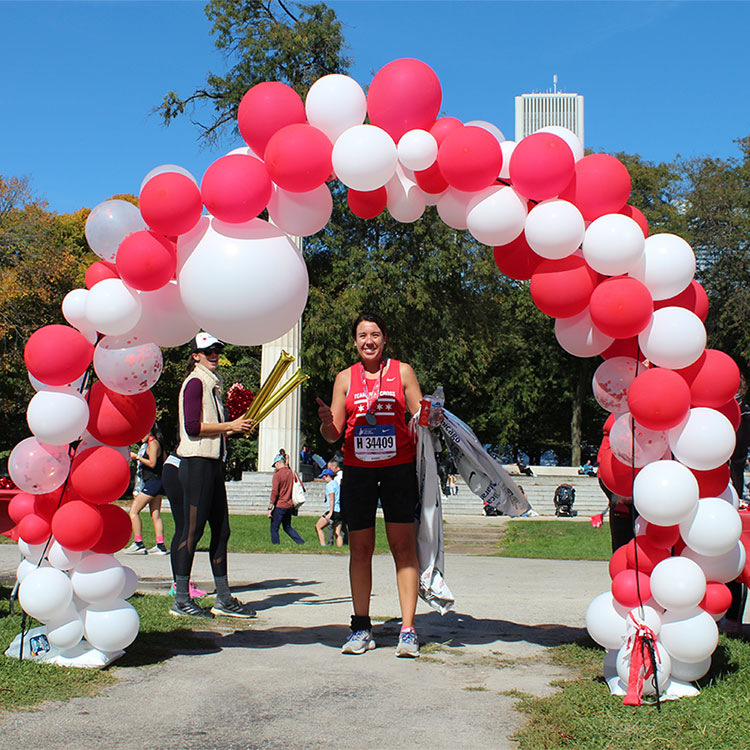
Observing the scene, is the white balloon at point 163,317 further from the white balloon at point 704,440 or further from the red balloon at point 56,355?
the white balloon at point 704,440

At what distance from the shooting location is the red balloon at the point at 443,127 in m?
4.94

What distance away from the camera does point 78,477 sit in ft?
15.8

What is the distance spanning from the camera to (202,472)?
6.33 meters

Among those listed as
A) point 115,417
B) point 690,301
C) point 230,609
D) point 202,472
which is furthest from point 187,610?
point 690,301

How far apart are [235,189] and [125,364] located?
1.15m

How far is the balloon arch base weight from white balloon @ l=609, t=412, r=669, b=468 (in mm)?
2979

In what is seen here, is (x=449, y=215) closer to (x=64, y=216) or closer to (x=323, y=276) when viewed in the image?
(x=323, y=276)

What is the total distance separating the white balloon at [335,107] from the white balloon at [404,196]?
460 millimetres

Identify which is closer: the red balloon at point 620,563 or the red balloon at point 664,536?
the red balloon at point 664,536

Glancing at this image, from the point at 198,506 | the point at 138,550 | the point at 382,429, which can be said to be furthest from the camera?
the point at 138,550

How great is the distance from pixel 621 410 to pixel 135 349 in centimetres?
268

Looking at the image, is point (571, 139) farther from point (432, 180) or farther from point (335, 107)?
point (335, 107)

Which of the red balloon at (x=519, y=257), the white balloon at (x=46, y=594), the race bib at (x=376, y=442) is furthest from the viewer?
the race bib at (x=376, y=442)

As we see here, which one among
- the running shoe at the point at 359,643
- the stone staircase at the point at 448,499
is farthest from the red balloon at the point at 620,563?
the stone staircase at the point at 448,499
